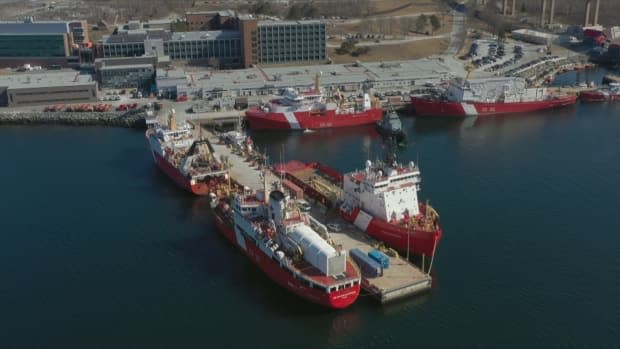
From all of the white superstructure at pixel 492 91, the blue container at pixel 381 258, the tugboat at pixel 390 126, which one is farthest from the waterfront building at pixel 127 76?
the blue container at pixel 381 258

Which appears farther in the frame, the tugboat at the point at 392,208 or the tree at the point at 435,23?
the tree at the point at 435,23

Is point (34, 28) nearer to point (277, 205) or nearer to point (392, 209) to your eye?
point (277, 205)

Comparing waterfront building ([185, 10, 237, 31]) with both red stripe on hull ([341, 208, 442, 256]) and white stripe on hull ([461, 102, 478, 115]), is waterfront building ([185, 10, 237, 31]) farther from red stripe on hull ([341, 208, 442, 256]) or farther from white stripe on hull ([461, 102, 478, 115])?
red stripe on hull ([341, 208, 442, 256])

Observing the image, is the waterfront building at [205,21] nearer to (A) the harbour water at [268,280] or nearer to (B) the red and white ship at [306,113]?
(B) the red and white ship at [306,113]

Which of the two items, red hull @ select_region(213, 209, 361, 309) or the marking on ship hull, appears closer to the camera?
red hull @ select_region(213, 209, 361, 309)

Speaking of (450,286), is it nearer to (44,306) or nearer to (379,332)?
(379,332)

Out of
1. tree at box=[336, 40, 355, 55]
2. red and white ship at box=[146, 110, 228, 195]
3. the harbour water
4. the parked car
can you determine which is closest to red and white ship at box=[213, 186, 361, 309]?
the harbour water
